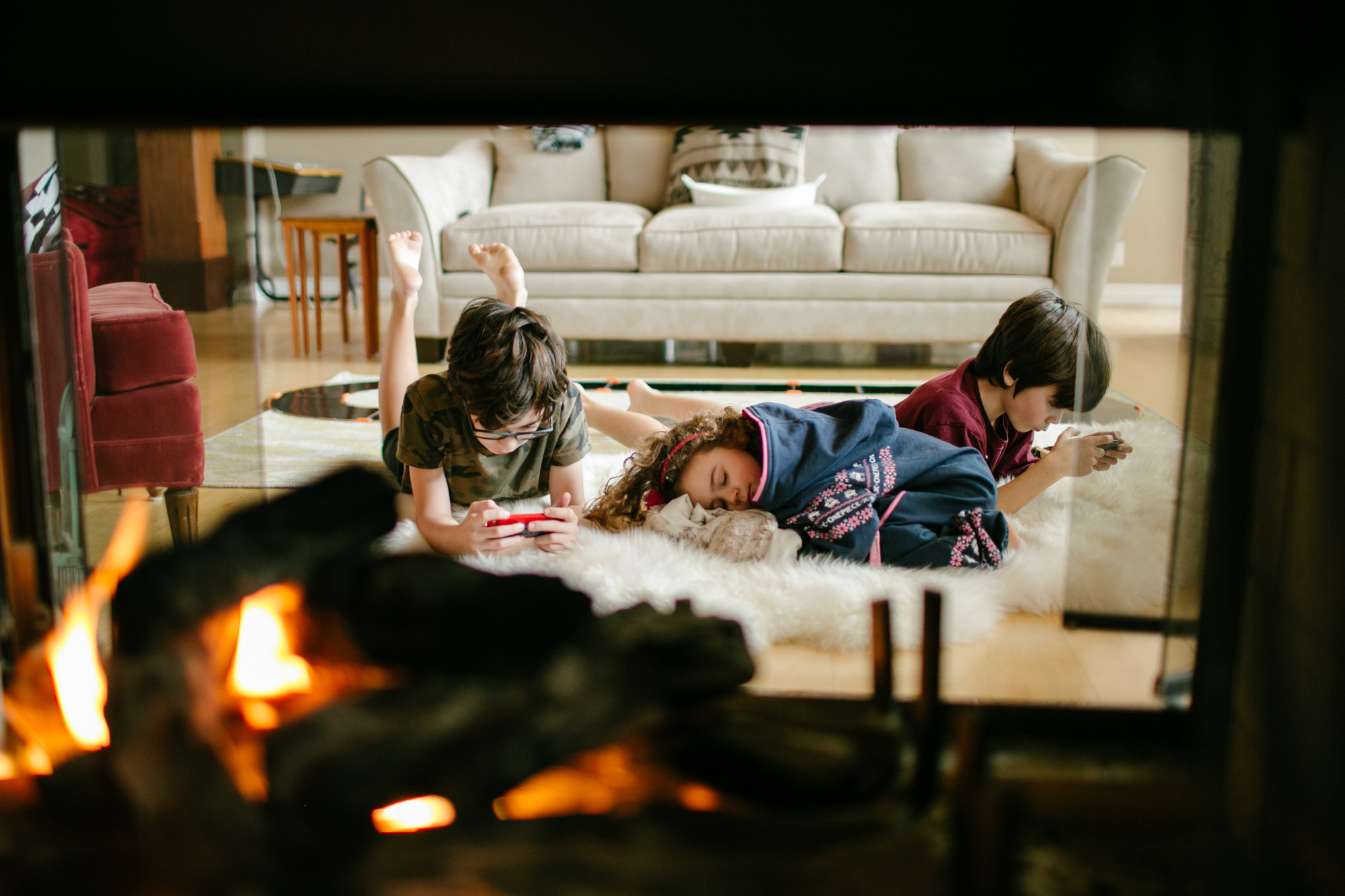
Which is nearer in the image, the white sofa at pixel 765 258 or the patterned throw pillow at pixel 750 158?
the white sofa at pixel 765 258

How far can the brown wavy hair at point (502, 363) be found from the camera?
53.0 inches

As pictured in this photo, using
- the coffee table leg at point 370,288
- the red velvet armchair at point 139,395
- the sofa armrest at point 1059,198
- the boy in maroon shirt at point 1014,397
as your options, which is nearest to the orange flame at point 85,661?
the red velvet armchair at point 139,395

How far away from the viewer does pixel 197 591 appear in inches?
21.4

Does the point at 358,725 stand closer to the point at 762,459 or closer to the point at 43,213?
the point at 43,213

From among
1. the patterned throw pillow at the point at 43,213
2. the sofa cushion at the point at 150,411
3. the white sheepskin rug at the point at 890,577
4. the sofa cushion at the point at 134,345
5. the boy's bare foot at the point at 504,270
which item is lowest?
the white sheepskin rug at the point at 890,577

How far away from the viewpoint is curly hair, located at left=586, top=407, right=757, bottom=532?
1404 millimetres

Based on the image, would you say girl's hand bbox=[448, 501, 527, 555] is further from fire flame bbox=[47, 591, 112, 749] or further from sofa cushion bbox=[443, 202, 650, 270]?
sofa cushion bbox=[443, 202, 650, 270]

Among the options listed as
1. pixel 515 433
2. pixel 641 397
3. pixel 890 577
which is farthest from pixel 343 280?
pixel 890 577

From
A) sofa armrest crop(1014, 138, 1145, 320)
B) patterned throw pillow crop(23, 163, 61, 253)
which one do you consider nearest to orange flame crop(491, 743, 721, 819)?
patterned throw pillow crop(23, 163, 61, 253)

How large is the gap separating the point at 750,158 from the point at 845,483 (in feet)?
6.77

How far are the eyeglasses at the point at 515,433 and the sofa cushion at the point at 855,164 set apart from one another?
217 centimetres

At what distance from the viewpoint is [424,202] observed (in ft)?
9.80

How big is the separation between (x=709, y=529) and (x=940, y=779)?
2.52 ft

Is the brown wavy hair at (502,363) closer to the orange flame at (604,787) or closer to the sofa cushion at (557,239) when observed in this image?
the orange flame at (604,787)
